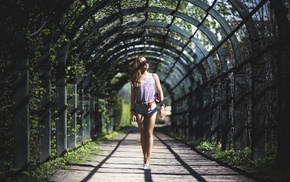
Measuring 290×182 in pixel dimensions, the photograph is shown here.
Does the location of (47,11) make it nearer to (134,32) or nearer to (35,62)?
(35,62)

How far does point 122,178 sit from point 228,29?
17.4ft

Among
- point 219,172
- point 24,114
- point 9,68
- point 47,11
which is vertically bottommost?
point 219,172

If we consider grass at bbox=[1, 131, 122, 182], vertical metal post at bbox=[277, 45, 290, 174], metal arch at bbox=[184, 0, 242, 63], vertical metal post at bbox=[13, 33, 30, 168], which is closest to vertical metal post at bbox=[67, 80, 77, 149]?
grass at bbox=[1, 131, 122, 182]

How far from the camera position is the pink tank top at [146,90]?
6.92 m

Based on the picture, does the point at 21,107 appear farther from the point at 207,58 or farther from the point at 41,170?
the point at 207,58

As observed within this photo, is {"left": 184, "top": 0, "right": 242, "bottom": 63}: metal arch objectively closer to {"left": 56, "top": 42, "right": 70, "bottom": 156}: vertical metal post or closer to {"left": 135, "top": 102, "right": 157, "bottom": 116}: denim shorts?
{"left": 56, "top": 42, "right": 70, "bottom": 156}: vertical metal post

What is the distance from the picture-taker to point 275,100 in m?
7.75

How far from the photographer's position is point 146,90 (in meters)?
6.93

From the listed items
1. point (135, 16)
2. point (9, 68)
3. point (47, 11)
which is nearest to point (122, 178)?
point (9, 68)

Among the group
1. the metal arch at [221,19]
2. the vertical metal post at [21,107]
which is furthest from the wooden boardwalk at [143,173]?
the metal arch at [221,19]

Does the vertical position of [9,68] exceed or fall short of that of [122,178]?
it exceeds it

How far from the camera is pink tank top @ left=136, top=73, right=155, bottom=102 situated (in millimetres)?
6922

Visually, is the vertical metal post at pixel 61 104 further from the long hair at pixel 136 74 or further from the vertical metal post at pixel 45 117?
the long hair at pixel 136 74

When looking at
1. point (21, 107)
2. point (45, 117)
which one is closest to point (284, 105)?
point (21, 107)
